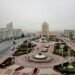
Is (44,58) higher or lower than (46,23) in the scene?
lower

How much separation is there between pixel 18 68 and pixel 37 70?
2.30 meters

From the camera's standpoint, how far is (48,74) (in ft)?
50.2

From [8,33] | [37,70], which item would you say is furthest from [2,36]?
[37,70]

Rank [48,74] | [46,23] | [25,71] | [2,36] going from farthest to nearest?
1. [46,23]
2. [2,36]
3. [25,71]
4. [48,74]

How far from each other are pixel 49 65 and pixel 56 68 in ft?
5.84

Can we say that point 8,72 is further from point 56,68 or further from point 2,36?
point 2,36

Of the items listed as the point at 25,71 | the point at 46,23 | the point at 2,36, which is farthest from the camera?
the point at 46,23

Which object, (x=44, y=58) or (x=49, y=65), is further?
(x=44, y=58)

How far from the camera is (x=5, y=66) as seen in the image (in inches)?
722

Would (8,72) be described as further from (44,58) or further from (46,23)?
(46,23)

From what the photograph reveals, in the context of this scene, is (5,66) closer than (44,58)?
Yes

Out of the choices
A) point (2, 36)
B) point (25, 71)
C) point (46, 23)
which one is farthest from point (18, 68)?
point (46, 23)

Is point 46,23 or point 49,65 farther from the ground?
point 46,23

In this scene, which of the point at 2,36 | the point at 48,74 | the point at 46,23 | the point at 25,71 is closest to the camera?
the point at 48,74
